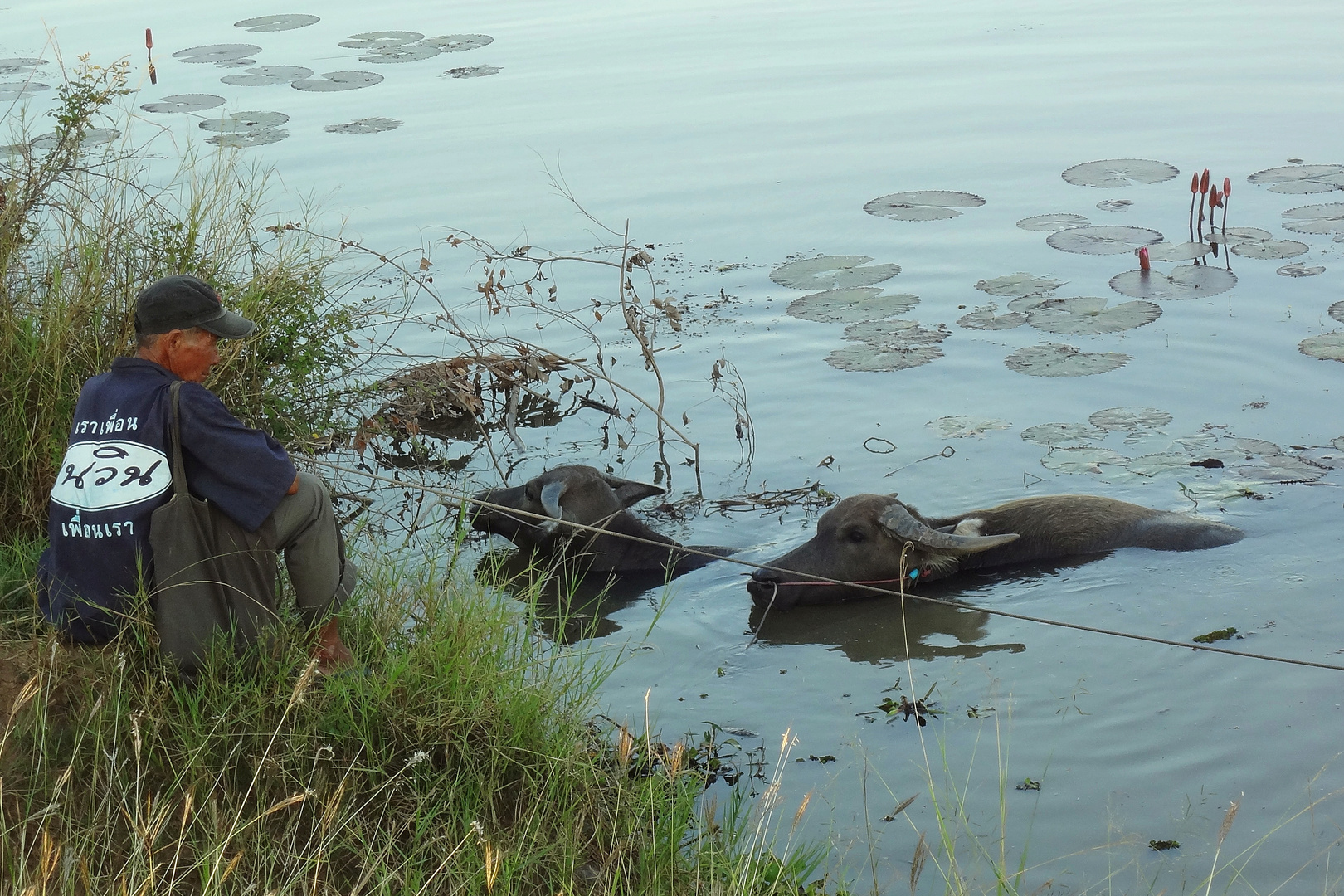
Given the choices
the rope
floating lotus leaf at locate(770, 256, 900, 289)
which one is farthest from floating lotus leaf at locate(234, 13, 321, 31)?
the rope

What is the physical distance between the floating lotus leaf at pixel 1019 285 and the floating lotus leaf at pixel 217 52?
11465 mm

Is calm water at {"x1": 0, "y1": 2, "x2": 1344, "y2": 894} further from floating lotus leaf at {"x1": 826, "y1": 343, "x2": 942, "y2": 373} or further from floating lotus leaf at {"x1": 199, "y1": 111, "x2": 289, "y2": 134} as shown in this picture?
floating lotus leaf at {"x1": 199, "y1": 111, "x2": 289, "y2": 134}

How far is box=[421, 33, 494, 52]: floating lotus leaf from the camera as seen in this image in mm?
17641

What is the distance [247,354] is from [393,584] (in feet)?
6.43

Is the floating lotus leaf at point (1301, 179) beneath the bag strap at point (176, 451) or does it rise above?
beneath

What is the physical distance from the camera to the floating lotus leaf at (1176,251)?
1010 centimetres

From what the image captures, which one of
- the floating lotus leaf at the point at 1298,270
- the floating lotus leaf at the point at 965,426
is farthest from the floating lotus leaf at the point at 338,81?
the floating lotus leaf at the point at 1298,270

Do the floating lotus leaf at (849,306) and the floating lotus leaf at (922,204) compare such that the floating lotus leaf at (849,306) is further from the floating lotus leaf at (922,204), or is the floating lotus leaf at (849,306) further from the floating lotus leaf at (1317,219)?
the floating lotus leaf at (1317,219)

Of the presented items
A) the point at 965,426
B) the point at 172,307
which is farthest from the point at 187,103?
the point at 172,307

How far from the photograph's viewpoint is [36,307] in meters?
5.41

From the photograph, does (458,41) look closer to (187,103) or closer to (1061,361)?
(187,103)

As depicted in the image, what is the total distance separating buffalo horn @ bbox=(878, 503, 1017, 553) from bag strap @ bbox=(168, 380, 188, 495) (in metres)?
3.67

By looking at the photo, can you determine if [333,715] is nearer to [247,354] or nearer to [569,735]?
[569,735]

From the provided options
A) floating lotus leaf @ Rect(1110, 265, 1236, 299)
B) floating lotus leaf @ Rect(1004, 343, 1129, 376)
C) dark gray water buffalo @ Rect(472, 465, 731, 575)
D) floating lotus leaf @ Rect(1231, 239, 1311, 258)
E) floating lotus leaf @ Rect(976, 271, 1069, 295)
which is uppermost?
floating lotus leaf @ Rect(1231, 239, 1311, 258)
